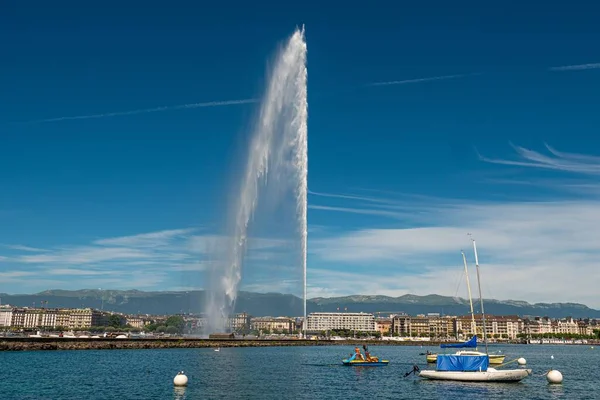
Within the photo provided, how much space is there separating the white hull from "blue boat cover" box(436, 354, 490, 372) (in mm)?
786

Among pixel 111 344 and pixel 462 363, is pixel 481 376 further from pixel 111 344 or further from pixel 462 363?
pixel 111 344

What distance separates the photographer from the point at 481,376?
56.2m

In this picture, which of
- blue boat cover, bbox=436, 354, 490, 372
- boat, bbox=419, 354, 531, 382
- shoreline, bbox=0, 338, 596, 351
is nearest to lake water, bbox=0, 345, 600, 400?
boat, bbox=419, 354, 531, 382

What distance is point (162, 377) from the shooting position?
56906mm

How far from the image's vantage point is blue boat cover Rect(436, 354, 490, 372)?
57.4 m

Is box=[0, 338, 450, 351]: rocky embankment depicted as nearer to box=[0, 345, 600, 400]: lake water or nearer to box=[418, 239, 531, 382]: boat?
box=[0, 345, 600, 400]: lake water

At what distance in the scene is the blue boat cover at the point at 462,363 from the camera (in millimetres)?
57406

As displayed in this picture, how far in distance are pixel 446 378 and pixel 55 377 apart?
1503 inches

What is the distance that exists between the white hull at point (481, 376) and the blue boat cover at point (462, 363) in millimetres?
786

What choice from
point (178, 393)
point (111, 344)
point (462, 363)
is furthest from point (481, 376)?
point (111, 344)

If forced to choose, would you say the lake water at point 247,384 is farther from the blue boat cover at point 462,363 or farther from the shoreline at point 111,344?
the shoreline at point 111,344

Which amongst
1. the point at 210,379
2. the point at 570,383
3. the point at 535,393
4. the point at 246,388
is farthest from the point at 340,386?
the point at 570,383

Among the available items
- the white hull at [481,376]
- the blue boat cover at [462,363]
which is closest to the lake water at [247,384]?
the white hull at [481,376]

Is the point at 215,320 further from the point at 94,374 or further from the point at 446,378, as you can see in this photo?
the point at 446,378
